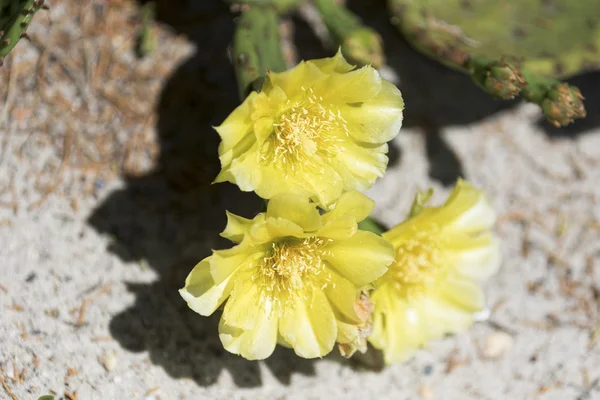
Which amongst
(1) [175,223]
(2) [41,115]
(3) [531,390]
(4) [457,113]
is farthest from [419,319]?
(2) [41,115]

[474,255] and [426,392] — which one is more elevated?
[474,255]

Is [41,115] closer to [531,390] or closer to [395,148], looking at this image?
[395,148]

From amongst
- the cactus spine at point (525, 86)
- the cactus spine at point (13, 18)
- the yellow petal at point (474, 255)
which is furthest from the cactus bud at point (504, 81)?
the cactus spine at point (13, 18)

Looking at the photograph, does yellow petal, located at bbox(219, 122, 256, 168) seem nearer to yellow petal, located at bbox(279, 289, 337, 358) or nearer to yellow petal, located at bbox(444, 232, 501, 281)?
yellow petal, located at bbox(279, 289, 337, 358)

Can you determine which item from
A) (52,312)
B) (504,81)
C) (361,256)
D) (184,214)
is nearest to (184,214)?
(184,214)

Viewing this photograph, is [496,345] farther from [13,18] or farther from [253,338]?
[13,18]
